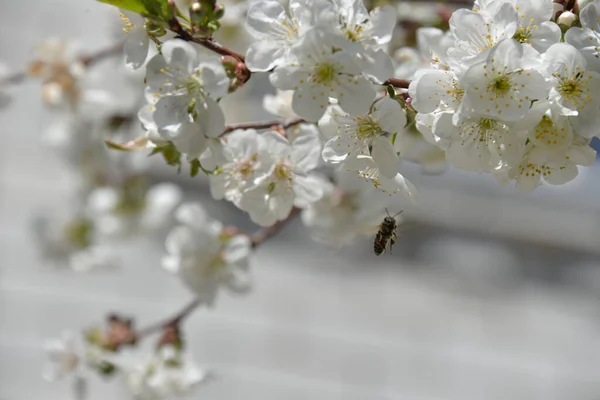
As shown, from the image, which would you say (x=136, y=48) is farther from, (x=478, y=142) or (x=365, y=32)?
(x=478, y=142)

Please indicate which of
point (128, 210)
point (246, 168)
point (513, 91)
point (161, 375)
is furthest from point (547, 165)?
point (128, 210)

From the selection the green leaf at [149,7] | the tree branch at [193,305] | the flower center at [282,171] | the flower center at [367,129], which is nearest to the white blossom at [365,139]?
the flower center at [367,129]

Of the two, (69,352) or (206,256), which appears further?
(69,352)

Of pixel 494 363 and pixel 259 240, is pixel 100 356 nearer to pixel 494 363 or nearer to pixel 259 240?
pixel 259 240

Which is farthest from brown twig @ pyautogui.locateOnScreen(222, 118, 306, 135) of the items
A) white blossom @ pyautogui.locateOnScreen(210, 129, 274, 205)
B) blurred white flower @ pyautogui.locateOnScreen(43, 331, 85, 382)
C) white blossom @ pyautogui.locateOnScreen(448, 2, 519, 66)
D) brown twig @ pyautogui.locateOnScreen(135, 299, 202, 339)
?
blurred white flower @ pyautogui.locateOnScreen(43, 331, 85, 382)

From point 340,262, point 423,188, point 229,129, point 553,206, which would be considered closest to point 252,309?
point 340,262
